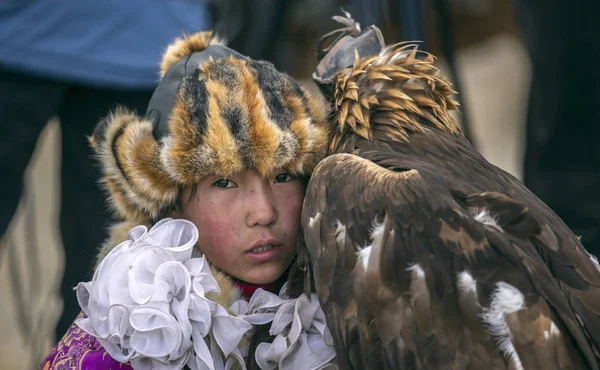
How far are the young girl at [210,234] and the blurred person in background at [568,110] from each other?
56.6 inches

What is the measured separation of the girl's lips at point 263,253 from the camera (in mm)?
2311

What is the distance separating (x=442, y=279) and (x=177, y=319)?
601mm

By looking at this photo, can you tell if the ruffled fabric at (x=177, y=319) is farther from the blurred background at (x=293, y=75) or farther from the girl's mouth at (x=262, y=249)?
the blurred background at (x=293, y=75)

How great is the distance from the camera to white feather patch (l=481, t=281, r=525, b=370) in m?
1.84

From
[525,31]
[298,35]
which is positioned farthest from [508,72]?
[525,31]

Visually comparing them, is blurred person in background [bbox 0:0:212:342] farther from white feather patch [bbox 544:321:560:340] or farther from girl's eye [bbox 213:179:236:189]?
white feather patch [bbox 544:321:560:340]

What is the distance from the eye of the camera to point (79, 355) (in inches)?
90.0

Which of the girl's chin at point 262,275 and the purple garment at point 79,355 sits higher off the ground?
the girl's chin at point 262,275

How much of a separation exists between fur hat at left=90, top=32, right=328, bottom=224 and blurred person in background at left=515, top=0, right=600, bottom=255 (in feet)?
4.65

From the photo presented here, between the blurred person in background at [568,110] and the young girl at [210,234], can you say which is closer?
the young girl at [210,234]

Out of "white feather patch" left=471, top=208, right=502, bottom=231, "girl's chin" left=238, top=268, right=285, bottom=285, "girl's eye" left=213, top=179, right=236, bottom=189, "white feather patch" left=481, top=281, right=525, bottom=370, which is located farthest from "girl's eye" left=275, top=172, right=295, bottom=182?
"white feather patch" left=481, top=281, right=525, bottom=370

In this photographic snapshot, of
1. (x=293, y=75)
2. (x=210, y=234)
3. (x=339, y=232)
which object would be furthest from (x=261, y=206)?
(x=293, y=75)

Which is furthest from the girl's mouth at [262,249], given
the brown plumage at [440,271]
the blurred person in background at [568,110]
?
the blurred person in background at [568,110]

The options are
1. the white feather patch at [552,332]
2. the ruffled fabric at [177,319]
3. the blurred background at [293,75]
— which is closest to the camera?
the white feather patch at [552,332]
